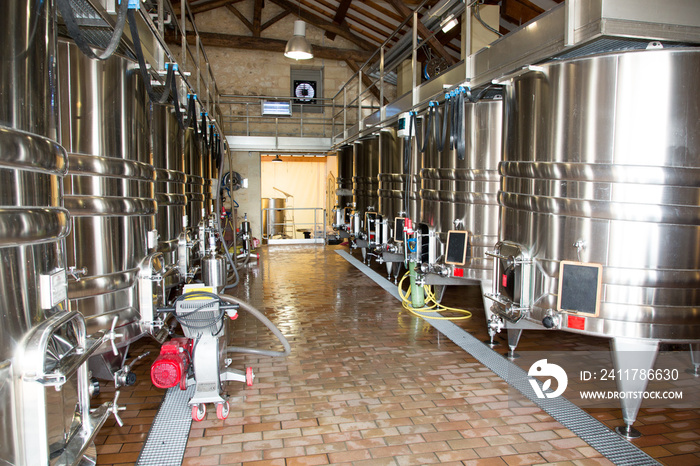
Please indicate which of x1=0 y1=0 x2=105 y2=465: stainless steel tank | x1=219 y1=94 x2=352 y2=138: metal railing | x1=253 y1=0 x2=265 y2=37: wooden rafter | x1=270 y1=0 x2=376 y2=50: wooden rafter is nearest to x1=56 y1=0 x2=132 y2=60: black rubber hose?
x1=0 y1=0 x2=105 y2=465: stainless steel tank

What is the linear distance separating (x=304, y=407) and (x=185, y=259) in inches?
114

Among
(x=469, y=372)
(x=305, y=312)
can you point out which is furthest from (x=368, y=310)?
(x=469, y=372)

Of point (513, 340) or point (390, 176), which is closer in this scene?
point (513, 340)

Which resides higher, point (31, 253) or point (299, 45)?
point (299, 45)

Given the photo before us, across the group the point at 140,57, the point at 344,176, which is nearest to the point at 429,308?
the point at 140,57

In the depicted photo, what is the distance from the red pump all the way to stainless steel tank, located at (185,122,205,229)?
3.60 meters

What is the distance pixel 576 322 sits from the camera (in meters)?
3.31

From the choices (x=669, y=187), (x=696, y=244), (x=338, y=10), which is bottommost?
(x=696, y=244)

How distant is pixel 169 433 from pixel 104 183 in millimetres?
1679

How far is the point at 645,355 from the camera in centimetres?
309

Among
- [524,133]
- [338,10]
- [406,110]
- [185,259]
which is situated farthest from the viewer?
[338,10]

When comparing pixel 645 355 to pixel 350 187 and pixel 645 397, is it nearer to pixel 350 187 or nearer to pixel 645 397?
pixel 645 397

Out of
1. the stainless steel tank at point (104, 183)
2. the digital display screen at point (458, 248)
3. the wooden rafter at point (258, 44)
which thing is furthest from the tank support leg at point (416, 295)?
the wooden rafter at point (258, 44)

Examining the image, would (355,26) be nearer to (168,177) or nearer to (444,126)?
(444,126)
